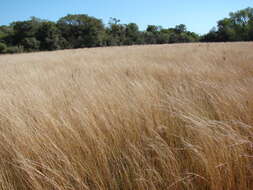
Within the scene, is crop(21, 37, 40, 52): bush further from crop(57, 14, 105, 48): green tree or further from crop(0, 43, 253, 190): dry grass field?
crop(0, 43, 253, 190): dry grass field

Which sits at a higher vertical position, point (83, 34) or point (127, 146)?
point (83, 34)

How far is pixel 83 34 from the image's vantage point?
4234cm

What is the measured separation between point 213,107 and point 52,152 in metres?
1.34

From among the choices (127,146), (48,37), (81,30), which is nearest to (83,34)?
(81,30)

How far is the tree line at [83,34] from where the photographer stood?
36.6m

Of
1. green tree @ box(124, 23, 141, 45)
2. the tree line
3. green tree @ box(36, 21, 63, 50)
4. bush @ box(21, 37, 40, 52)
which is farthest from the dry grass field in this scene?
Answer: green tree @ box(124, 23, 141, 45)

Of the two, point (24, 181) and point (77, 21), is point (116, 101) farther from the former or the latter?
point (77, 21)

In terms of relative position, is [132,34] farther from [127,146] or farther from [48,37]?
[127,146]

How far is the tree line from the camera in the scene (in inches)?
1441

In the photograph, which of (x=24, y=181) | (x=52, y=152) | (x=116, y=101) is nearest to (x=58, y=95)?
(x=116, y=101)

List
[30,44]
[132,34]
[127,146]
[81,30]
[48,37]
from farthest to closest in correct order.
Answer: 1. [132,34]
2. [81,30]
3. [48,37]
4. [30,44]
5. [127,146]

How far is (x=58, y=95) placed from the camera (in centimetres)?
188

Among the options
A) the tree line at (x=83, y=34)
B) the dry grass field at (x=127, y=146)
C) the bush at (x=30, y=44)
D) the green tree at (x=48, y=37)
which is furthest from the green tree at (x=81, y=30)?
the dry grass field at (x=127, y=146)

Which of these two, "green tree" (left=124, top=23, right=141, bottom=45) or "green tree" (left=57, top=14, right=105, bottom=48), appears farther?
"green tree" (left=124, top=23, right=141, bottom=45)
